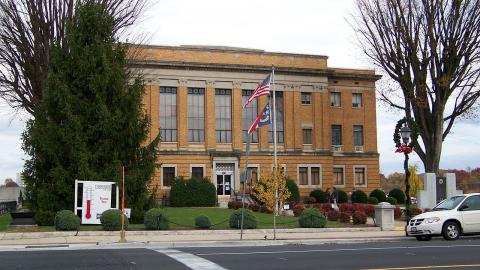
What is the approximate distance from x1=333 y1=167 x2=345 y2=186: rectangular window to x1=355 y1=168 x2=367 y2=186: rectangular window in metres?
1.77

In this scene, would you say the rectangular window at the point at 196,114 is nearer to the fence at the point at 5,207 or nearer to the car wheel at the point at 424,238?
the fence at the point at 5,207

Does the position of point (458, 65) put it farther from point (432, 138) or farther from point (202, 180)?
point (202, 180)

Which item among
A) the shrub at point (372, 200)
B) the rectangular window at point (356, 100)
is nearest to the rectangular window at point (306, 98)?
the rectangular window at point (356, 100)

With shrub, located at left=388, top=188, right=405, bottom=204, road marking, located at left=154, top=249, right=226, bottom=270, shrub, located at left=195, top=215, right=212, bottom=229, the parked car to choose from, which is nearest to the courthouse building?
shrub, located at left=388, top=188, right=405, bottom=204

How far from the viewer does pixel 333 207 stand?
1430 inches

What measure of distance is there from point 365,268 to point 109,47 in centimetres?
1964

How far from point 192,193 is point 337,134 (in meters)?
19.2

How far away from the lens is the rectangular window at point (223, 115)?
190 feet

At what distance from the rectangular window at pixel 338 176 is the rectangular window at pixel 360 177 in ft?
5.81

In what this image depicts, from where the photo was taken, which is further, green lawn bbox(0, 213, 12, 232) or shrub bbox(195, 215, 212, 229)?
green lawn bbox(0, 213, 12, 232)

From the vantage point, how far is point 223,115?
191ft

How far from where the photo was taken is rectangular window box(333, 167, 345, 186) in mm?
62375

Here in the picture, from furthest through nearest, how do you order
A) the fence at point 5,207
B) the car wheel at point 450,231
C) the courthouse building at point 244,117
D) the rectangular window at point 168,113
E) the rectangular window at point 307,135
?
the rectangular window at point 307,135 < the rectangular window at point 168,113 < the courthouse building at point 244,117 < the fence at point 5,207 < the car wheel at point 450,231

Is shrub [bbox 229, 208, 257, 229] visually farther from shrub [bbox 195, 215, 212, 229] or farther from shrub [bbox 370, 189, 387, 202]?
shrub [bbox 370, 189, 387, 202]
